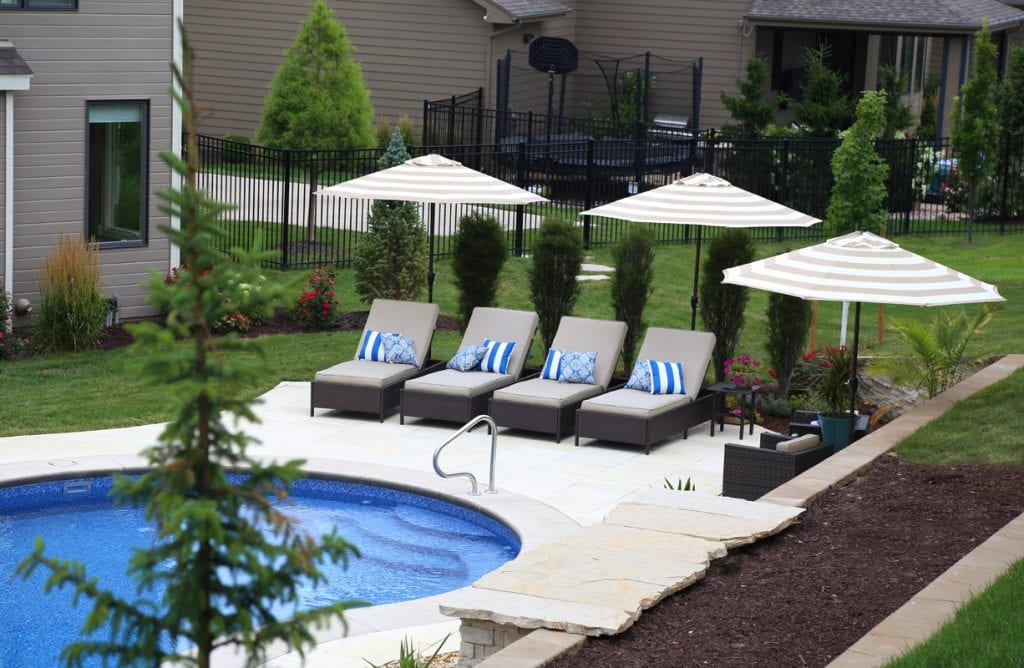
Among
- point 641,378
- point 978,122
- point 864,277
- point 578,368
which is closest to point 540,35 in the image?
point 978,122

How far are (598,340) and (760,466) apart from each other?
11.2 ft

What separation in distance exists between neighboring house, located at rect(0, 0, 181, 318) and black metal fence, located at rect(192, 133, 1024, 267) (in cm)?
347

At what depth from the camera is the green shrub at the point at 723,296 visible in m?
15.2

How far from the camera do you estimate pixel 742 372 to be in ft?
48.8

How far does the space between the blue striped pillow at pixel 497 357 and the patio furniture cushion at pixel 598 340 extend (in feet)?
1.54

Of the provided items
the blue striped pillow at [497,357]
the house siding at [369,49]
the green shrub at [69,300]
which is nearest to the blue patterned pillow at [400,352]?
the blue striped pillow at [497,357]

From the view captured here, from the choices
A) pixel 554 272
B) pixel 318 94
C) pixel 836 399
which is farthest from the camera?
pixel 318 94

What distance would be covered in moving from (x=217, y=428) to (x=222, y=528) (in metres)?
0.31

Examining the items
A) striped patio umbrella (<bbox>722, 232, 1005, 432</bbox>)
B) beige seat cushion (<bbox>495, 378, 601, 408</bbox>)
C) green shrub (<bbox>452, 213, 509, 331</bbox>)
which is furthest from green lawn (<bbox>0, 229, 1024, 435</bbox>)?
beige seat cushion (<bbox>495, 378, 601, 408</bbox>)

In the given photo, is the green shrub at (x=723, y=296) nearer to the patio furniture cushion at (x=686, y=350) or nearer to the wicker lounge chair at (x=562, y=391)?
the patio furniture cushion at (x=686, y=350)

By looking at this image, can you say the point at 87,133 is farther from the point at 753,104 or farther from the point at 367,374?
the point at 753,104

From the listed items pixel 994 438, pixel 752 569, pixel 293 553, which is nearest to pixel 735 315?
pixel 994 438

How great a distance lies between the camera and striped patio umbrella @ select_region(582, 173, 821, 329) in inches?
549

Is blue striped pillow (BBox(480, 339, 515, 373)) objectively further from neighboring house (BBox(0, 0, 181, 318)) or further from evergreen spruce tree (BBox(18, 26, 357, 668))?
evergreen spruce tree (BBox(18, 26, 357, 668))
